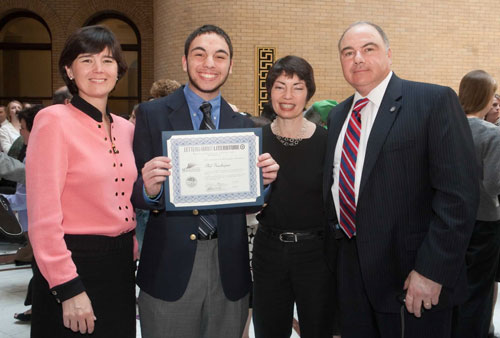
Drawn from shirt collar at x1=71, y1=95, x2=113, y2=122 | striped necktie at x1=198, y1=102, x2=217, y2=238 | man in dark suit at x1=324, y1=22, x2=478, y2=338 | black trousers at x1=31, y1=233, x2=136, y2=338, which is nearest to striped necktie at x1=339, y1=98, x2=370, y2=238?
man in dark suit at x1=324, y1=22, x2=478, y2=338

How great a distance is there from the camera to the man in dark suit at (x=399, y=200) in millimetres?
1956

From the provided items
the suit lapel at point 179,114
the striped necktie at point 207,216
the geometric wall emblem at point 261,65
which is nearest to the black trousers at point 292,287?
the striped necktie at point 207,216

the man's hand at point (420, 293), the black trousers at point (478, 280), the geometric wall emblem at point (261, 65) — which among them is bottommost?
the black trousers at point (478, 280)

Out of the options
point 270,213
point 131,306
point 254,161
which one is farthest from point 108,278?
point 270,213

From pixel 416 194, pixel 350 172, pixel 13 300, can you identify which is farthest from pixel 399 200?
pixel 13 300

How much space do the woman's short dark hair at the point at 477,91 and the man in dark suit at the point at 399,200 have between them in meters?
1.50

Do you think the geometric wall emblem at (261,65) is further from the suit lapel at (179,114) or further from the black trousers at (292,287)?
the suit lapel at (179,114)

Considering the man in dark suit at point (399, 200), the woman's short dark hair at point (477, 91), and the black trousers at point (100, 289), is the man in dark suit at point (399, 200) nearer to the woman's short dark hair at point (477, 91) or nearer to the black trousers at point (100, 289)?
the black trousers at point (100, 289)

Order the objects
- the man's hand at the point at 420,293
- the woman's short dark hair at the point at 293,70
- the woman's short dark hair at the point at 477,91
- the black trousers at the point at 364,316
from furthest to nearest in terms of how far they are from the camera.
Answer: the woman's short dark hair at the point at 477,91
the woman's short dark hair at the point at 293,70
the black trousers at the point at 364,316
the man's hand at the point at 420,293

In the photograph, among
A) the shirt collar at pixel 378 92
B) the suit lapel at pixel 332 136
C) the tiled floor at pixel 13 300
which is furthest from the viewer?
the tiled floor at pixel 13 300

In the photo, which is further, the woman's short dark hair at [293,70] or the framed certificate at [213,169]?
the woman's short dark hair at [293,70]

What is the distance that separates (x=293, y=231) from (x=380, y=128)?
847 mm

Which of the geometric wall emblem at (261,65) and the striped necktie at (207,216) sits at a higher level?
the geometric wall emblem at (261,65)

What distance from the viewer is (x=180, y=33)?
11188mm
